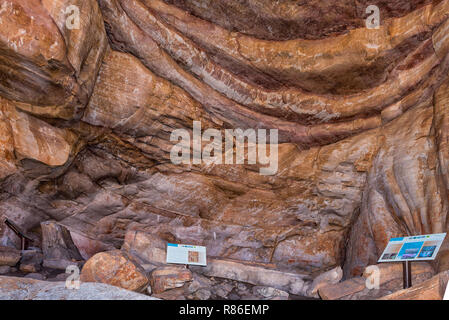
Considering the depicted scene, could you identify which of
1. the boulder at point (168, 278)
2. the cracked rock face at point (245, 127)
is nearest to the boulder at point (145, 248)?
the cracked rock face at point (245, 127)

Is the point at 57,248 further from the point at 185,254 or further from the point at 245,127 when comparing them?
the point at 245,127

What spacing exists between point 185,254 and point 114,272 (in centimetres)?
126

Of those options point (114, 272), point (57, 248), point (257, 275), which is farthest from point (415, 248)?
point (57, 248)

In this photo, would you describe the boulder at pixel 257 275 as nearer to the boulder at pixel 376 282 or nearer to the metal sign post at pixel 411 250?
the boulder at pixel 376 282

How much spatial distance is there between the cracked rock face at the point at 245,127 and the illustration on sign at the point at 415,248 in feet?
6.51

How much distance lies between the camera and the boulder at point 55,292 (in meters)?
4.86

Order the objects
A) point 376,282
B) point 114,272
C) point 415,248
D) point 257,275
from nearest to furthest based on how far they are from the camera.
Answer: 1. point 415,248
2. point 114,272
3. point 376,282
4. point 257,275

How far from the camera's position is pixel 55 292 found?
5.09 metres

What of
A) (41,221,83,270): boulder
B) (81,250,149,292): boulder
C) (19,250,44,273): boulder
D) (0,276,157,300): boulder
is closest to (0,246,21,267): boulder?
(19,250,44,273): boulder

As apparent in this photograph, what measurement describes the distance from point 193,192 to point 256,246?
1.98 metres

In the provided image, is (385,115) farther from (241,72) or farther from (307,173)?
(241,72)

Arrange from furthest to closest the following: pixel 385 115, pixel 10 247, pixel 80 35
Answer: pixel 385 115
pixel 10 247
pixel 80 35

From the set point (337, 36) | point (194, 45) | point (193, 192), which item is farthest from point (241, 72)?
point (193, 192)

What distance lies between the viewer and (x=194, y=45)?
8594 mm
